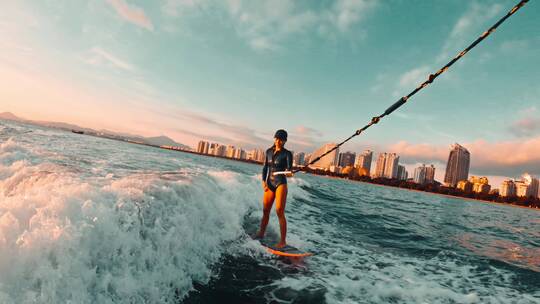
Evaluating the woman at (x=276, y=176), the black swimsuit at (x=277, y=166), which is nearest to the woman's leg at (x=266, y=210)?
the woman at (x=276, y=176)

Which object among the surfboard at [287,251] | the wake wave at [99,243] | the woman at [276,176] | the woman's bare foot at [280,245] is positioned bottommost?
the surfboard at [287,251]

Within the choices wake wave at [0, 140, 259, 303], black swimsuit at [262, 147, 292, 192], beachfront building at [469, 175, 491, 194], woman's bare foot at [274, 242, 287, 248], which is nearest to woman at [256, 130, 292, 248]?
black swimsuit at [262, 147, 292, 192]

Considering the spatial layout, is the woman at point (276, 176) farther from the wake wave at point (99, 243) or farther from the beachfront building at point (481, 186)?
the beachfront building at point (481, 186)

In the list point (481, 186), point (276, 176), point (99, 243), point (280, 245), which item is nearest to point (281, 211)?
point (280, 245)

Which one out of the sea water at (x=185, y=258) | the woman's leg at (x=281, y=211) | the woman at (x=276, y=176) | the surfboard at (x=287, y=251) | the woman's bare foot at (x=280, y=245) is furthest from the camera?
the woman at (x=276, y=176)

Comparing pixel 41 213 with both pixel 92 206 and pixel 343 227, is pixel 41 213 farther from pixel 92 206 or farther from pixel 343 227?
pixel 343 227

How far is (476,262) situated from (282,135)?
24.9 ft

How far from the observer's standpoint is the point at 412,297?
18.2 feet

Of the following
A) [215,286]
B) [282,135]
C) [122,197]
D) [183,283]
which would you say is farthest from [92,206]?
[282,135]

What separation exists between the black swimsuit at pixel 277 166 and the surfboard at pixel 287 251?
62.6 inches

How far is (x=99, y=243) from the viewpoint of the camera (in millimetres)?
3762

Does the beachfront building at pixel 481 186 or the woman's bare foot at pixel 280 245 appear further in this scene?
the beachfront building at pixel 481 186

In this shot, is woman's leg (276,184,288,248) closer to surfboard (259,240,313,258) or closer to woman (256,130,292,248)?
woman (256,130,292,248)

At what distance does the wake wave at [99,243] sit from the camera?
2.92 metres
